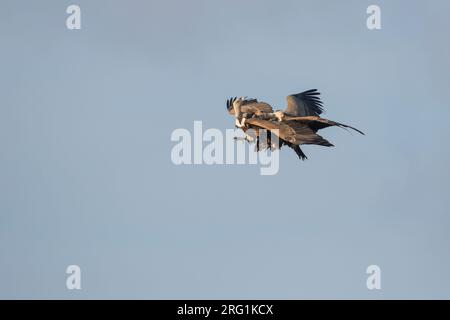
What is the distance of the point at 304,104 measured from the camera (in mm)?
77250

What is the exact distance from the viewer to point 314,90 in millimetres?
78188

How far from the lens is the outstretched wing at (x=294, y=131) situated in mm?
74500

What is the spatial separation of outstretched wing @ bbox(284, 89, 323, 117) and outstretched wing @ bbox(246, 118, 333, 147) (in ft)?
4.66

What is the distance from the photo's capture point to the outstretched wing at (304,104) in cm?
7656

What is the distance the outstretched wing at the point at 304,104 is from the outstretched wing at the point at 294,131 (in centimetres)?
142

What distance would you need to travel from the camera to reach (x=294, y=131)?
74.9 meters

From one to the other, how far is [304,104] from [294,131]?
9.34ft

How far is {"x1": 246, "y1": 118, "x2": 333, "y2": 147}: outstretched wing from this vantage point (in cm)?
7450
